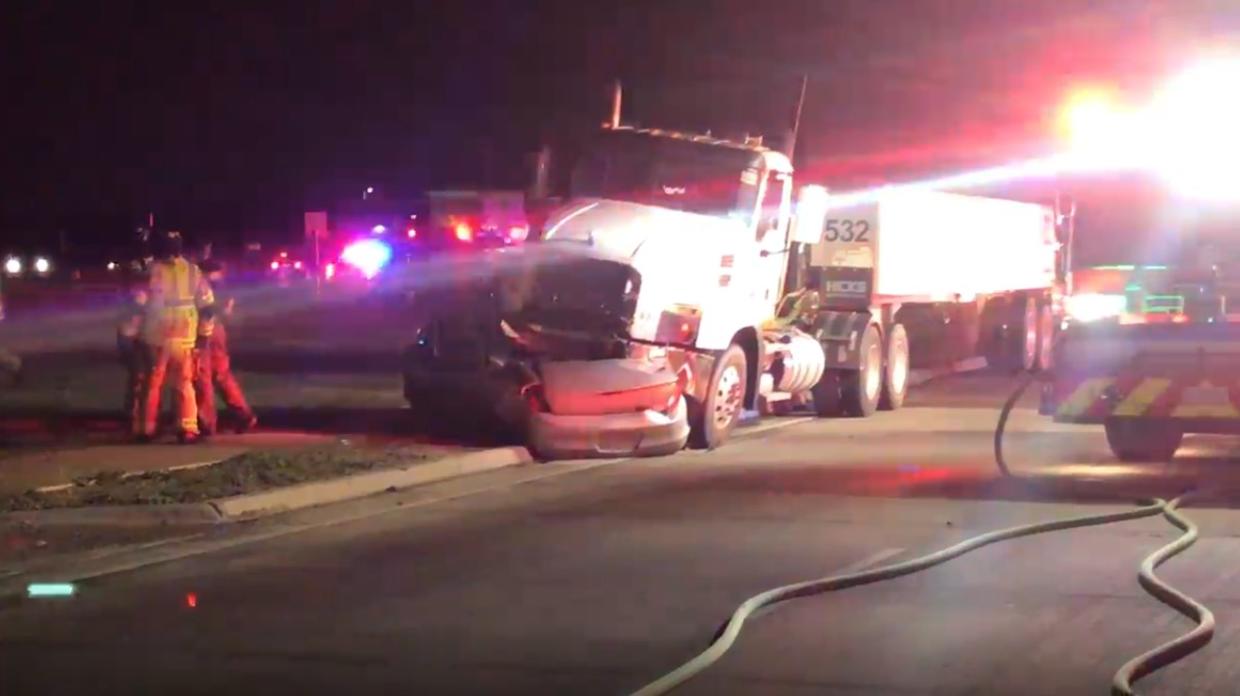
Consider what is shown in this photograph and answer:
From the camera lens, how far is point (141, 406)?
16.3 m

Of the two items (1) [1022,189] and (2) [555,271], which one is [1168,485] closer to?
(2) [555,271]

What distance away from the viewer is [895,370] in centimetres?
2230

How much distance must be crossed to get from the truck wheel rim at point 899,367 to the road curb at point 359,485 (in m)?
7.40

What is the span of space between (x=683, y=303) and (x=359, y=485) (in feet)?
13.9

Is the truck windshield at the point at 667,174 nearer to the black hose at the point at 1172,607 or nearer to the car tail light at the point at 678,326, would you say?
the car tail light at the point at 678,326

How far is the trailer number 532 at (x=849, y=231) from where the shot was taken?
68.0 ft

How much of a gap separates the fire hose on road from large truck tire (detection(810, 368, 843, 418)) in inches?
329

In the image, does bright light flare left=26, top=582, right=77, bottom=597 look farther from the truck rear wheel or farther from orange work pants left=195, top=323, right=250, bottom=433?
the truck rear wheel

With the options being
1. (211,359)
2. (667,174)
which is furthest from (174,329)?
(667,174)

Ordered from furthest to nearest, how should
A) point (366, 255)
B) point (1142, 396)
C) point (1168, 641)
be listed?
point (366, 255) → point (1142, 396) → point (1168, 641)

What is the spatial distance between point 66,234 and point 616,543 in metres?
76.5

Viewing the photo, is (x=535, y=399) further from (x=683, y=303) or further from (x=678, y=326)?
(x=683, y=303)

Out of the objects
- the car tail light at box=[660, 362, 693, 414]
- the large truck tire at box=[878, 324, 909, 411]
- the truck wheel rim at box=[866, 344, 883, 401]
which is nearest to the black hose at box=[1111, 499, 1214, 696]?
the car tail light at box=[660, 362, 693, 414]

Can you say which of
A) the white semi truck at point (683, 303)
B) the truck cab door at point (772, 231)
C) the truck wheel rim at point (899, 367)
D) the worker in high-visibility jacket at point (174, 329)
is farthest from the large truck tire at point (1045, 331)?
the worker in high-visibility jacket at point (174, 329)
